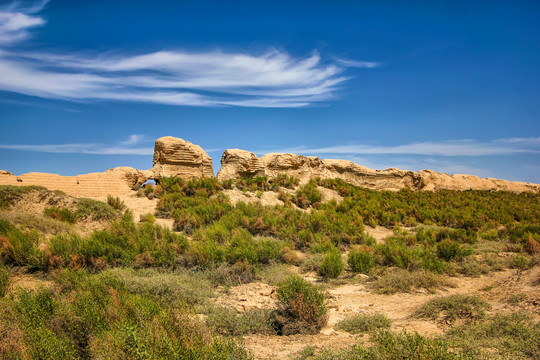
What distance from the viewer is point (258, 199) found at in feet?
64.3

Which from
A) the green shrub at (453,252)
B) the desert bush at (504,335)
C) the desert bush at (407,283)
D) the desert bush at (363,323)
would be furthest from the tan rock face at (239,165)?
the desert bush at (504,335)

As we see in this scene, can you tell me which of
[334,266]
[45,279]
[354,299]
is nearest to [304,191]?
[334,266]

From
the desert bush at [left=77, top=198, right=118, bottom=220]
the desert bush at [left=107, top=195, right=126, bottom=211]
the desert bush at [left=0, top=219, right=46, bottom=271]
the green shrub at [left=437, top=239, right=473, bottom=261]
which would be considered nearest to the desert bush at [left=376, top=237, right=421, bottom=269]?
the green shrub at [left=437, top=239, right=473, bottom=261]

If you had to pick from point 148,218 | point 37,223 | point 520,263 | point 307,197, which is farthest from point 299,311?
point 307,197

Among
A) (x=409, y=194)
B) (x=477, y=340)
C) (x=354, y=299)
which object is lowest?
(x=354, y=299)

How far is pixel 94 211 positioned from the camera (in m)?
13.4

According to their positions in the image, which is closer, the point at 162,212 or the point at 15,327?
the point at 15,327

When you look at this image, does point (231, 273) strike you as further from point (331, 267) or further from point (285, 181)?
point (285, 181)

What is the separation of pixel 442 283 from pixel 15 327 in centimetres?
835

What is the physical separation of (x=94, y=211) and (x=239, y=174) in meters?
10.9

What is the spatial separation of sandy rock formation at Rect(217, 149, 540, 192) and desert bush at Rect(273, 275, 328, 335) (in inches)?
A: 667

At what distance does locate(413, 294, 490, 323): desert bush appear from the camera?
5.37m

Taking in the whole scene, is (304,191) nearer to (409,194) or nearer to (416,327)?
(409,194)

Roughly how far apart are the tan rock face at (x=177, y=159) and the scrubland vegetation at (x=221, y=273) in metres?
1.67
